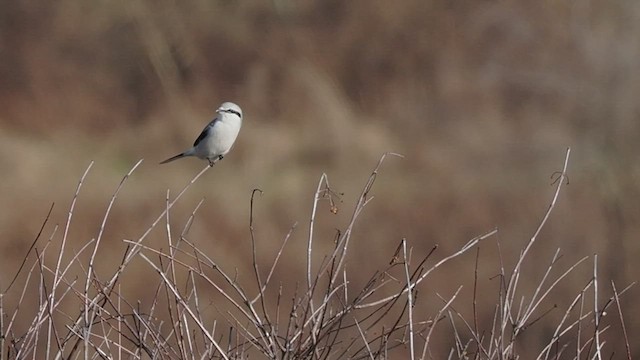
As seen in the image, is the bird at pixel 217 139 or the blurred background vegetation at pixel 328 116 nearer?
the bird at pixel 217 139

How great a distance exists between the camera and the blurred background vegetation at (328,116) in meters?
6.28

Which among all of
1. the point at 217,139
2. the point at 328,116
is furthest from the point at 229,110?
the point at 328,116

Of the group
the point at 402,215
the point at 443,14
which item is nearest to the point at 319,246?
the point at 402,215

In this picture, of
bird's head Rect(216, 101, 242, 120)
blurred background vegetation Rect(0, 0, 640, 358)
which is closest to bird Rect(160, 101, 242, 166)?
bird's head Rect(216, 101, 242, 120)

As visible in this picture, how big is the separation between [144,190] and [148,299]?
2.40 ft

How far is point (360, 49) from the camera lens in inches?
251

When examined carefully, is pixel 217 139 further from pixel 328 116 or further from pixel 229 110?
pixel 328 116

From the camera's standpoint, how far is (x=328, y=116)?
6.46 metres

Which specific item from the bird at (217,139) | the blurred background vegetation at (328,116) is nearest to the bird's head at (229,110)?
the bird at (217,139)

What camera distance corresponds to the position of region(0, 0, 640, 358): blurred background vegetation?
20.6 ft

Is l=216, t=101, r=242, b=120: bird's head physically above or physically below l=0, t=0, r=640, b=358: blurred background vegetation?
above

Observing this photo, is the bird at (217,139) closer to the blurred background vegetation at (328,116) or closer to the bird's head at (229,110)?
the bird's head at (229,110)

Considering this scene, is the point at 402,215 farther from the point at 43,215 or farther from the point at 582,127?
the point at 43,215

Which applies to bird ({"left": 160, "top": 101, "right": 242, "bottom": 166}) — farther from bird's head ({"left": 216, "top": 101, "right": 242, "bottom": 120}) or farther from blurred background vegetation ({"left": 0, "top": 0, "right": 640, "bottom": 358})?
blurred background vegetation ({"left": 0, "top": 0, "right": 640, "bottom": 358})
